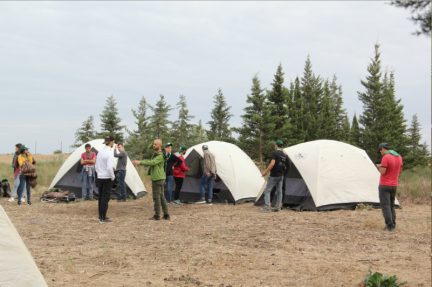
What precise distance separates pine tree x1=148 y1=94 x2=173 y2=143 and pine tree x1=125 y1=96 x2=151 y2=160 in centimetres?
73

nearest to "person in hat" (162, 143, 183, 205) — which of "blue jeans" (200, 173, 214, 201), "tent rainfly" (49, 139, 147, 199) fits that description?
"blue jeans" (200, 173, 214, 201)

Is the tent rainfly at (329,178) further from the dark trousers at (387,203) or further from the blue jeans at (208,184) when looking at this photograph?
the dark trousers at (387,203)

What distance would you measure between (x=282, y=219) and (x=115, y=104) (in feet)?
86.0

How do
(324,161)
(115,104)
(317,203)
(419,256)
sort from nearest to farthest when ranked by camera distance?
1. (419,256)
2. (317,203)
3. (324,161)
4. (115,104)

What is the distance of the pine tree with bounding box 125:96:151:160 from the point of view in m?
30.9

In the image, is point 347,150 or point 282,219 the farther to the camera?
point 347,150

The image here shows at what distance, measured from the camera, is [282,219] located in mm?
8461

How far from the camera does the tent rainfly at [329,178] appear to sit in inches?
388

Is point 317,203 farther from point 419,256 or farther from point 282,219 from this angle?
point 419,256

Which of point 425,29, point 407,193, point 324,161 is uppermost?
point 425,29

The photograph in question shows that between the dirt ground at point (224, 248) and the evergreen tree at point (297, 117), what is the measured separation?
950 inches

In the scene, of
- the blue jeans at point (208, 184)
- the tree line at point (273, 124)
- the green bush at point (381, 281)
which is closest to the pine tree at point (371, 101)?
the tree line at point (273, 124)

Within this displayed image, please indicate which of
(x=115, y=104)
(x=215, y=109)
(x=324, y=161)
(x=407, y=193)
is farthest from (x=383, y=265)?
(x=215, y=109)

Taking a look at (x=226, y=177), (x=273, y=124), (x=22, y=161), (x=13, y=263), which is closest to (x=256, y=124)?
(x=273, y=124)
